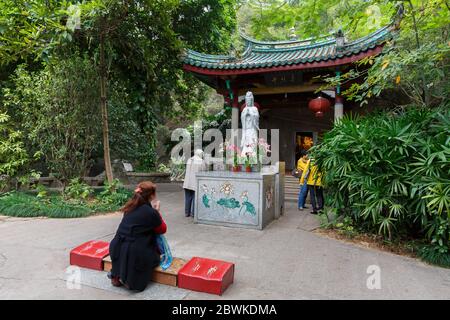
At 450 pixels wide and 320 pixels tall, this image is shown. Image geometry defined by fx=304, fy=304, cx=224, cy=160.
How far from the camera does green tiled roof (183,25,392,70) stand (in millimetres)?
7809

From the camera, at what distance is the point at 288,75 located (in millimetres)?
9203

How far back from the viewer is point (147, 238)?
310 cm

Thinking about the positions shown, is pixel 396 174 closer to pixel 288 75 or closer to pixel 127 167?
pixel 288 75

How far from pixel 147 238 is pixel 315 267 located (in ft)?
7.20

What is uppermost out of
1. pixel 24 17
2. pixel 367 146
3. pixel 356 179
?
pixel 24 17

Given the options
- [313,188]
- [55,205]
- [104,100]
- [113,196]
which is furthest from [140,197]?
[104,100]

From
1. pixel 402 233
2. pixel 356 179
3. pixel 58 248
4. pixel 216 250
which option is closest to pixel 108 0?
pixel 58 248

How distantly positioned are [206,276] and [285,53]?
9.60 meters

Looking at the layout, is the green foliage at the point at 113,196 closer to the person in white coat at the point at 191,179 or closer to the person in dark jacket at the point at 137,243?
the person in white coat at the point at 191,179

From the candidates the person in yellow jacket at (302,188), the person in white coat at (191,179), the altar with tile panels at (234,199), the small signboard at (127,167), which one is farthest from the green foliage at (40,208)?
the person in yellow jacket at (302,188)

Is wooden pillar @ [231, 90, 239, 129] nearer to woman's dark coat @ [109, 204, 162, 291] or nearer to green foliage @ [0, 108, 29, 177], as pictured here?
green foliage @ [0, 108, 29, 177]

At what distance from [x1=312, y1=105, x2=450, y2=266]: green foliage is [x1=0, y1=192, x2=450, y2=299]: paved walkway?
0.60m

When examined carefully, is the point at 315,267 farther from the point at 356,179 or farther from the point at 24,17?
the point at 24,17
